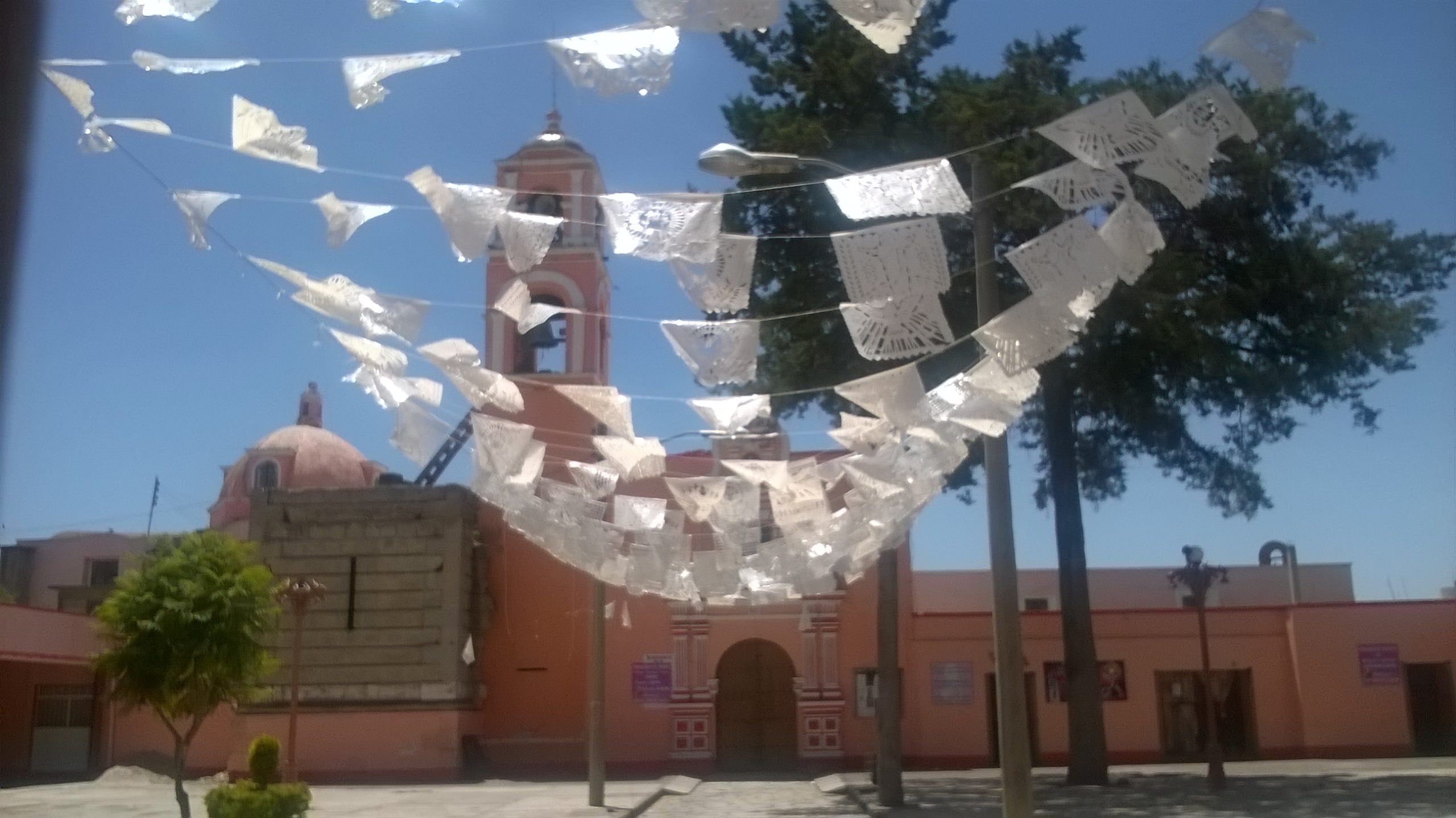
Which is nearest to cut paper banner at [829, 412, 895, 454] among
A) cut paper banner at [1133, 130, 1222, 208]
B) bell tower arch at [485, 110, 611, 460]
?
cut paper banner at [1133, 130, 1222, 208]

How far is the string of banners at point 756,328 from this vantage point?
7.24 m

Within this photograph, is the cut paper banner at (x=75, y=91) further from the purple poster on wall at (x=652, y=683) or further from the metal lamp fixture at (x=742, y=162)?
the purple poster on wall at (x=652, y=683)

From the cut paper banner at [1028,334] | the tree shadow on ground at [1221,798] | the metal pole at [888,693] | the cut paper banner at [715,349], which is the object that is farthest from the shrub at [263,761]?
the cut paper banner at [1028,334]

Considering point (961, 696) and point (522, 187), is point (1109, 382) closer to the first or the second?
point (961, 696)

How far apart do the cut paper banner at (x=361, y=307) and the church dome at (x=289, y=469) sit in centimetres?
3022

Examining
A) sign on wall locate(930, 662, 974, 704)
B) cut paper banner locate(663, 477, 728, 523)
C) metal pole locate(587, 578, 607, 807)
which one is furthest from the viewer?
sign on wall locate(930, 662, 974, 704)

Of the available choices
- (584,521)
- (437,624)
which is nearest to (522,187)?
(437,624)

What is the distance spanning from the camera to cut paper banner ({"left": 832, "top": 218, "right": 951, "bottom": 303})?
7652 millimetres

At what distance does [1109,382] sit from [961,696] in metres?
10.6

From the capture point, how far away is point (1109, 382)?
2059 centimetres

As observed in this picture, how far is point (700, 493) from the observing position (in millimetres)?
12234

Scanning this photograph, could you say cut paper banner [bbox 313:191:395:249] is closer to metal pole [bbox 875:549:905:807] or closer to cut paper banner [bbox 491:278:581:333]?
cut paper banner [bbox 491:278:581:333]

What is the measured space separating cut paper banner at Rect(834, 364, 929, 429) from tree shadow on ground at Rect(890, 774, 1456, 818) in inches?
390

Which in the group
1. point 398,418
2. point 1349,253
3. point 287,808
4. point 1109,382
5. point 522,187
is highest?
point 522,187
